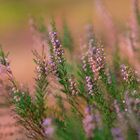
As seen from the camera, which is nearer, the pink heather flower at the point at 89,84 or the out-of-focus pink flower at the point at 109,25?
the pink heather flower at the point at 89,84

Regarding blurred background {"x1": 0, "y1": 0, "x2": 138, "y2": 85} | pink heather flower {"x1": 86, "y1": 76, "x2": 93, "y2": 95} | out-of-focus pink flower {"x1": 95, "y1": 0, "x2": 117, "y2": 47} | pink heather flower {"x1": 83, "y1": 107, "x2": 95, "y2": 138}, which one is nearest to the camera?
pink heather flower {"x1": 83, "y1": 107, "x2": 95, "y2": 138}

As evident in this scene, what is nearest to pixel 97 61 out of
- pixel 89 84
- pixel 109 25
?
pixel 89 84

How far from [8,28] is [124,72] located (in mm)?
10020

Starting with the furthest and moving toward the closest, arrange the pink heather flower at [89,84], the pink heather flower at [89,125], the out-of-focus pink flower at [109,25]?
the out-of-focus pink flower at [109,25] → the pink heather flower at [89,84] → the pink heather flower at [89,125]

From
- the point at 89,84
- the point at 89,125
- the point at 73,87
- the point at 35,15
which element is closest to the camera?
the point at 89,125

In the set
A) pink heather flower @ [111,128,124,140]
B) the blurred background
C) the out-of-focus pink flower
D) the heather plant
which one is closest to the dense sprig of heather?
the heather plant

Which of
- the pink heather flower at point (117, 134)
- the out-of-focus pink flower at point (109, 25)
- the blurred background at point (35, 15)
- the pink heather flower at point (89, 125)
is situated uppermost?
the blurred background at point (35, 15)

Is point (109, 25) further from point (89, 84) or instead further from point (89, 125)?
point (89, 125)

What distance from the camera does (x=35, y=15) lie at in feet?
48.1

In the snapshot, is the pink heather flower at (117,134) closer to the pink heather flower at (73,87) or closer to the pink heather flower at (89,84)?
the pink heather flower at (89,84)

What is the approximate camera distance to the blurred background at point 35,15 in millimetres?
12943

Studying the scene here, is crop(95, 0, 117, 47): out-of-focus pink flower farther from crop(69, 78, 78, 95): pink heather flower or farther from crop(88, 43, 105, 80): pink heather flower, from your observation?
crop(88, 43, 105, 80): pink heather flower

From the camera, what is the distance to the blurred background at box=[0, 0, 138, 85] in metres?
12.9

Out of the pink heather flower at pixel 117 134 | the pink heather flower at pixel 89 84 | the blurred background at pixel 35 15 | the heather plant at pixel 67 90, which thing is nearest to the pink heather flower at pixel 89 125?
the pink heather flower at pixel 117 134
